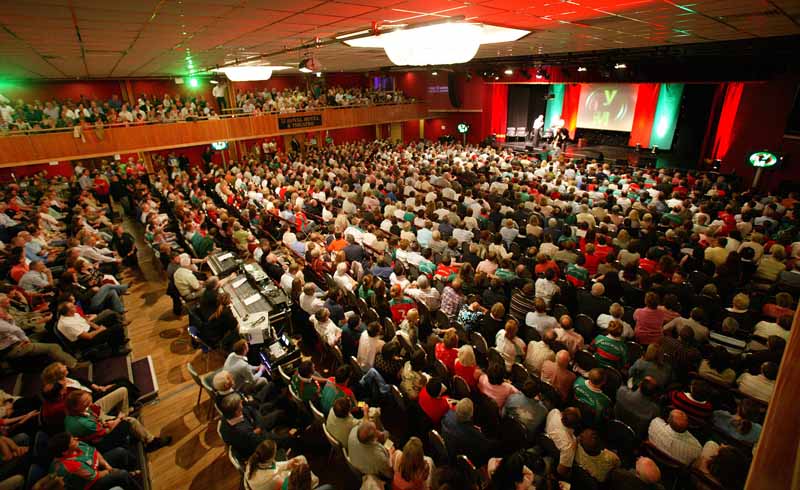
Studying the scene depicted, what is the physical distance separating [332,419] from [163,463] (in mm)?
2293

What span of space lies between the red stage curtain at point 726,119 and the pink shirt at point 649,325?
1195 centimetres

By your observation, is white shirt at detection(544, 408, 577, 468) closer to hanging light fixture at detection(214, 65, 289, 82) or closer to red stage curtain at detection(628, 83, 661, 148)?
hanging light fixture at detection(214, 65, 289, 82)

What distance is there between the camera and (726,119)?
1400 cm

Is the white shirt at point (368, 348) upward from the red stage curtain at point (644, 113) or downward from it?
downward

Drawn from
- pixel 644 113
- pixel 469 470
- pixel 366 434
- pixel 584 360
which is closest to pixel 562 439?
pixel 469 470

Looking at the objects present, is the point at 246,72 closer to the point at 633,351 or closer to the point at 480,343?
the point at 480,343

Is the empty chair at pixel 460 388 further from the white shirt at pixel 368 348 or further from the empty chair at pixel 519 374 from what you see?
the white shirt at pixel 368 348

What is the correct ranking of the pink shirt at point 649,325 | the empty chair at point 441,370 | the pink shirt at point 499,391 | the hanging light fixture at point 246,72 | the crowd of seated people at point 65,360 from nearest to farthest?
the crowd of seated people at point 65,360 < the pink shirt at point 499,391 < the empty chair at point 441,370 < the pink shirt at point 649,325 < the hanging light fixture at point 246,72

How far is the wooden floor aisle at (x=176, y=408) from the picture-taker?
4160mm

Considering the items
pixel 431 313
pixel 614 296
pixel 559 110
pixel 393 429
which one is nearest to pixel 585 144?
pixel 559 110

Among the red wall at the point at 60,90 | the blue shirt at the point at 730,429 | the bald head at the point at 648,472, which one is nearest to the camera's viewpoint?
the bald head at the point at 648,472

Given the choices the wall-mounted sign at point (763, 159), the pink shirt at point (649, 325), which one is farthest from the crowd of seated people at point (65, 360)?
the wall-mounted sign at point (763, 159)

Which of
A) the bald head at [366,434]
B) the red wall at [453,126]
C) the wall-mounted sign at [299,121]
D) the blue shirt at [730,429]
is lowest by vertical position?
the blue shirt at [730,429]

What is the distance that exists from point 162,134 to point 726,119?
66.9 ft
